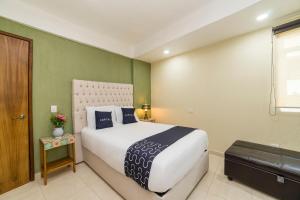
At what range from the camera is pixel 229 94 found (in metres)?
2.88

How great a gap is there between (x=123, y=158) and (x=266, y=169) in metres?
1.89

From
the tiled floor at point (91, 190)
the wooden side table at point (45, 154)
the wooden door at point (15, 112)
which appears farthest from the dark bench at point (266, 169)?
the wooden door at point (15, 112)

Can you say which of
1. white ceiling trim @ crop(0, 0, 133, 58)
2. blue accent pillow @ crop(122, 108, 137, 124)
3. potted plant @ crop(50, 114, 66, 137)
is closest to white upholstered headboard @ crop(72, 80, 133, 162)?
potted plant @ crop(50, 114, 66, 137)

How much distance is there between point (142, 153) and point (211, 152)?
7.88ft

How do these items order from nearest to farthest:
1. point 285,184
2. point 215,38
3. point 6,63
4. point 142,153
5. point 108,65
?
1. point 142,153
2. point 285,184
3. point 6,63
4. point 215,38
5. point 108,65

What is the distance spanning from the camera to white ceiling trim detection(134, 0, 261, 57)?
1.99m

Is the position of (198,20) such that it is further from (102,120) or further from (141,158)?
(102,120)

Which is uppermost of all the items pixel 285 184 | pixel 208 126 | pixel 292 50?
pixel 292 50

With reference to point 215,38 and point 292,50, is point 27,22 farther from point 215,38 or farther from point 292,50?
point 292,50

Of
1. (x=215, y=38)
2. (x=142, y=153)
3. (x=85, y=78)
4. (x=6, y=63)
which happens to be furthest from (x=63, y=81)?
(x=215, y=38)

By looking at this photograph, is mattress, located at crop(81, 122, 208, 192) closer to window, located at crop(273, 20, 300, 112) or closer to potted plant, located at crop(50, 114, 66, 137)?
potted plant, located at crop(50, 114, 66, 137)

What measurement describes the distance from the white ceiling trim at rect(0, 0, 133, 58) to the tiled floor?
2.64 m

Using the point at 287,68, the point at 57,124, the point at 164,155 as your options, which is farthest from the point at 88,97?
the point at 287,68

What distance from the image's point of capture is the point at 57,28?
254 cm
